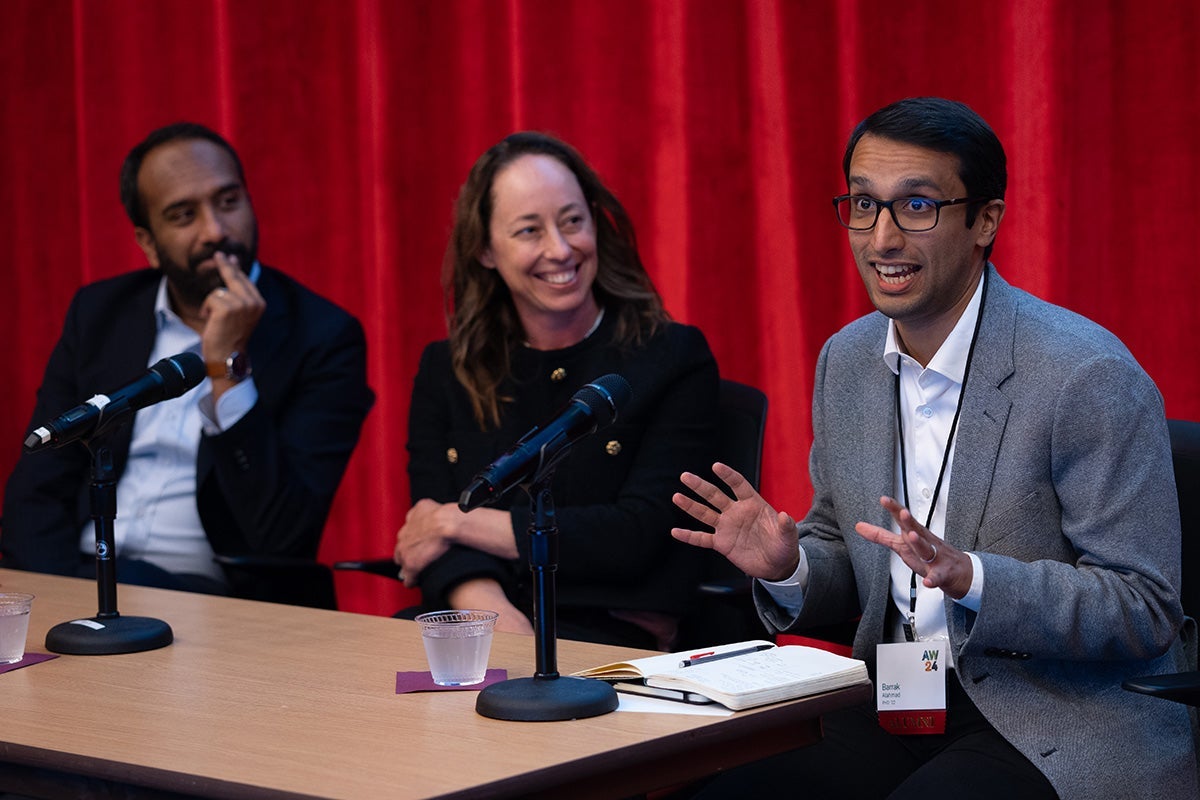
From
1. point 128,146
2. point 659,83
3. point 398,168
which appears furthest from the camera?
point 128,146

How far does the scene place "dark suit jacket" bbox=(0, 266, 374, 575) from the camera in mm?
3137

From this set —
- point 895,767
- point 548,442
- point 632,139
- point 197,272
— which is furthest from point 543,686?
point 632,139

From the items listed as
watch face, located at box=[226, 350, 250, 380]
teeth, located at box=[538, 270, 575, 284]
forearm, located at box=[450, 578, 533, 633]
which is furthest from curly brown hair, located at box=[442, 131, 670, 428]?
watch face, located at box=[226, 350, 250, 380]

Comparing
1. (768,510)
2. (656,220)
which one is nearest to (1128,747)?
(768,510)

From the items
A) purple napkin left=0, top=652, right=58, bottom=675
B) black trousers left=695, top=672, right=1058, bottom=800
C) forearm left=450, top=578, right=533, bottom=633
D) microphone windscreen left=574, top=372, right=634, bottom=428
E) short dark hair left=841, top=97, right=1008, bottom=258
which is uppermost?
short dark hair left=841, top=97, right=1008, bottom=258

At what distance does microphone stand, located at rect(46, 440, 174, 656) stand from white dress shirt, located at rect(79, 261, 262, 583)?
1.09 meters

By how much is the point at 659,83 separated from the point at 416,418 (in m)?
1.14

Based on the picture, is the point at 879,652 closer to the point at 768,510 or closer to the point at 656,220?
the point at 768,510

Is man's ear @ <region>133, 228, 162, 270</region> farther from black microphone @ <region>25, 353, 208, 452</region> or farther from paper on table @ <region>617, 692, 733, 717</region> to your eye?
paper on table @ <region>617, 692, 733, 717</region>

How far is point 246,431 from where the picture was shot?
10.2ft

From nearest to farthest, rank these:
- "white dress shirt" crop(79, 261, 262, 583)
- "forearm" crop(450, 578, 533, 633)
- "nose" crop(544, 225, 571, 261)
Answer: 1. "forearm" crop(450, 578, 533, 633)
2. "nose" crop(544, 225, 571, 261)
3. "white dress shirt" crop(79, 261, 262, 583)

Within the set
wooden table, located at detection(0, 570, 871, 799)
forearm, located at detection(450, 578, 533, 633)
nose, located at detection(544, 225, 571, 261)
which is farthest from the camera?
nose, located at detection(544, 225, 571, 261)

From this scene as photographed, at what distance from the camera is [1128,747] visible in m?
1.87

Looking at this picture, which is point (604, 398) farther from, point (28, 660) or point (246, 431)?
point (246, 431)
